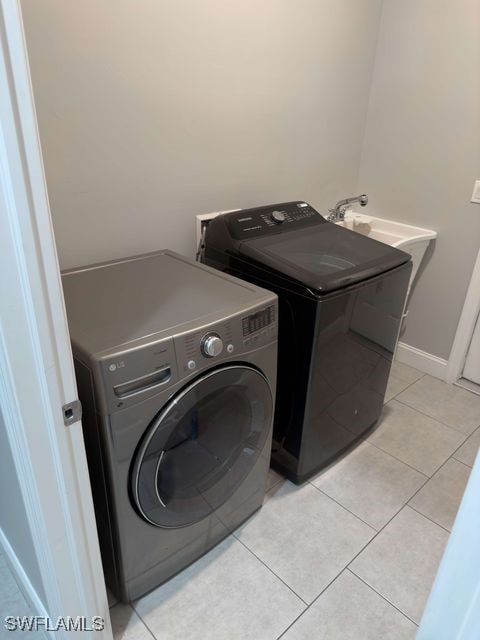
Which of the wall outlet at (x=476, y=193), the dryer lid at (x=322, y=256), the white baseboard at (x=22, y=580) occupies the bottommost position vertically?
the white baseboard at (x=22, y=580)

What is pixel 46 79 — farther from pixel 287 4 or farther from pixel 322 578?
pixel 322 578

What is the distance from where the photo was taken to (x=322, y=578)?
146cm

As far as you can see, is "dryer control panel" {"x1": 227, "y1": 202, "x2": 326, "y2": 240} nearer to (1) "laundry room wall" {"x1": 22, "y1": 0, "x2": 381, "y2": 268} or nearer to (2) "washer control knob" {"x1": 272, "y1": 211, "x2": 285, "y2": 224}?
(2) "washer control knob" {"x1": 272, "y1": 211, "x2": 285, "y2": 224}

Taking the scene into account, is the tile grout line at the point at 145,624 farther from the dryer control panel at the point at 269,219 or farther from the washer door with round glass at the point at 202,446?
the dryer control panel at the point at 269,219

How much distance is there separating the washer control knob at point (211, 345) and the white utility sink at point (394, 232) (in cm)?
140

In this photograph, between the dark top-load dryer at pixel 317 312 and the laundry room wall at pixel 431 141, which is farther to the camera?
the laundry room wall at pixel 431 141

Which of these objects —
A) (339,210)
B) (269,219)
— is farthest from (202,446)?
(339,210)

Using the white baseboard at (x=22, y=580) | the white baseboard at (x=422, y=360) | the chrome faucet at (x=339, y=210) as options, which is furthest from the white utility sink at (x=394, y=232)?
the white baseboard at (x=22, y=580)

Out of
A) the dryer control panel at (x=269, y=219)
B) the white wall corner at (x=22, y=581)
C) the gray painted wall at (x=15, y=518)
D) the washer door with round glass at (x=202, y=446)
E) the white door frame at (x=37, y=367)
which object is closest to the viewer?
the white door frame at (x=37, y=367)

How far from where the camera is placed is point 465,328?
2346mm

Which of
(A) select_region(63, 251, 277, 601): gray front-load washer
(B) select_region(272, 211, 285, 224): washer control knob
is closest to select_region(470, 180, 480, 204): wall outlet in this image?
(B) select_region(272, 211, 285, 224): washer control knob

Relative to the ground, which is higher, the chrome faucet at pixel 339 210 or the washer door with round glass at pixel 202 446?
the chrome faucet at pixel 339 210

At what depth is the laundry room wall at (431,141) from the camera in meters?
2.07

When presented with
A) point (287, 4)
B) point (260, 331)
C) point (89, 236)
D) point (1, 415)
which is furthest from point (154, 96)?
point (1, 415)
